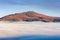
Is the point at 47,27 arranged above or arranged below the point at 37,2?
below

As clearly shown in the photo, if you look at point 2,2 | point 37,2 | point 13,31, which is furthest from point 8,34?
point 37,2

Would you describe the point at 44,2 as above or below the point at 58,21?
above

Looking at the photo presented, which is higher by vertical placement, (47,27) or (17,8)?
(17,8)

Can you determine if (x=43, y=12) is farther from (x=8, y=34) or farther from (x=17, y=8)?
(x=8, y=34)

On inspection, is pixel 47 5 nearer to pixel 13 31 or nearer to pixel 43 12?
pixel 43 12

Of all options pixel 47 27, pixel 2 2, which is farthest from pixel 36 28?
pixel 2 2

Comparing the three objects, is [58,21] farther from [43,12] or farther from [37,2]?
[37,2]

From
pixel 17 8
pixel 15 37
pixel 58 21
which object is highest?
pixel 17 8
